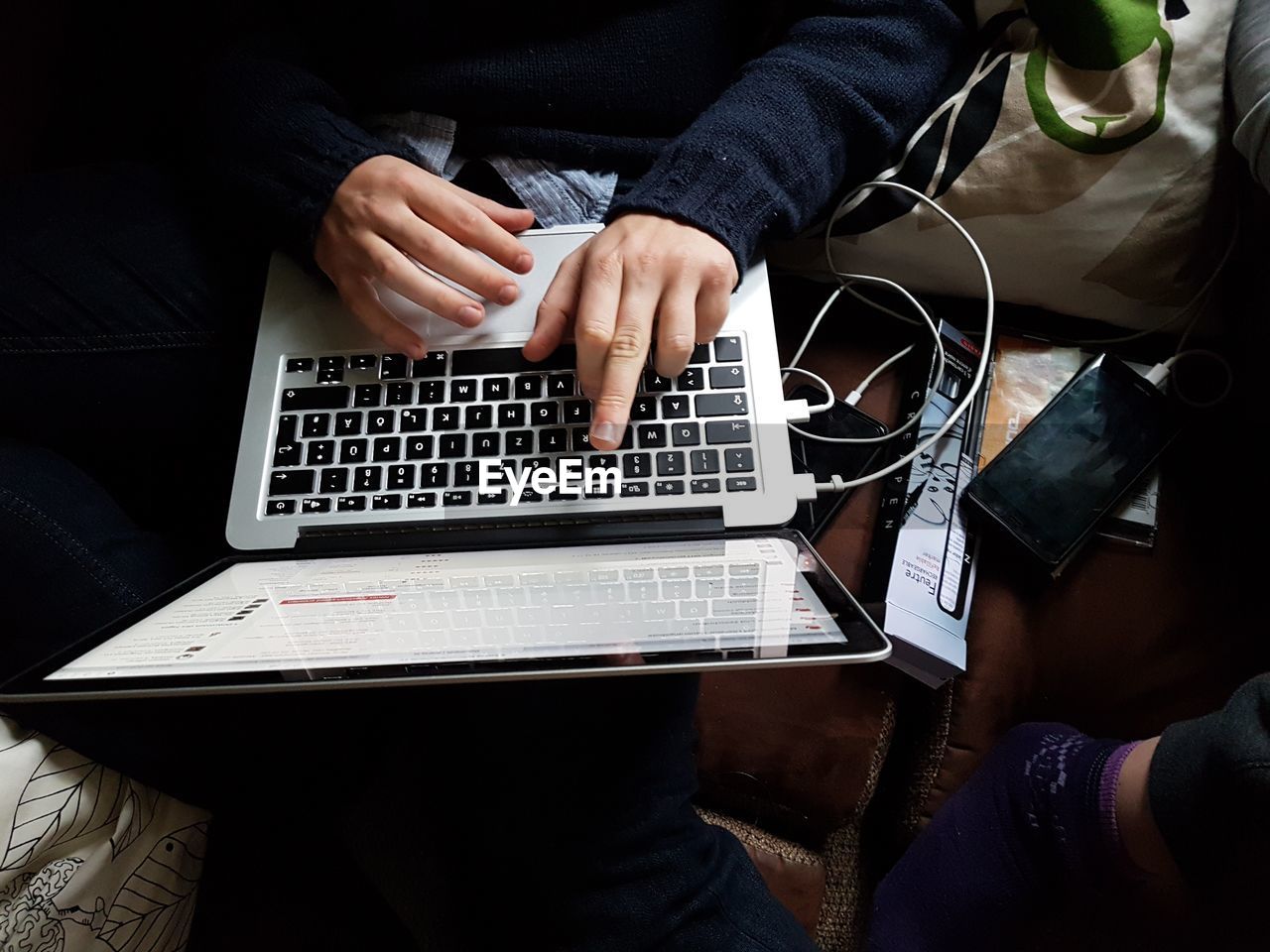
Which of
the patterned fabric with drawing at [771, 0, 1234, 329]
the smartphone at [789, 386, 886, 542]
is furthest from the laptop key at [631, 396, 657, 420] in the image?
the patterned fabric with drawing at [771, 0, 1234, 329]

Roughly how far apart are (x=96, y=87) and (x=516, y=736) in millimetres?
787

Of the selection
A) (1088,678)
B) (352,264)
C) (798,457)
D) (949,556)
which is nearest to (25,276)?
(352,264)

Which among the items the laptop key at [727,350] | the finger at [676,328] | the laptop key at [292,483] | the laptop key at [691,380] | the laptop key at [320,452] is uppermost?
the finger at [676,328]

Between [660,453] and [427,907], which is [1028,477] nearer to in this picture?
[660,453]

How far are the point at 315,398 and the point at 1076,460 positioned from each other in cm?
66

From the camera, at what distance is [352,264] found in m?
0.59

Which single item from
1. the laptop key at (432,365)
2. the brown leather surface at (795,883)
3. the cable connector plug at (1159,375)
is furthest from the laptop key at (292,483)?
the cable connector plug at (1159,375)

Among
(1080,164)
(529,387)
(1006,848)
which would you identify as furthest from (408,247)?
(1006,848)

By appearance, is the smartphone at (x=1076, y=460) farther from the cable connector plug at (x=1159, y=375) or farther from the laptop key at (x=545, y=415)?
the laptop key at (x=545, y=415)

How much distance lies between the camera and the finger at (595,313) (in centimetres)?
53

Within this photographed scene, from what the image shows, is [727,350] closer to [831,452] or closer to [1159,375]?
[831,452]

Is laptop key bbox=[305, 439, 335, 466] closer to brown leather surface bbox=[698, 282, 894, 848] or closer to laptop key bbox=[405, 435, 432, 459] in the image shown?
laptop key bbox=[405, 435, 432, 459]

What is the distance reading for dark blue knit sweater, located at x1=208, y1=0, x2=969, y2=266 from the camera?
1.98 feet

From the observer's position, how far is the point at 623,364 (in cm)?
53
